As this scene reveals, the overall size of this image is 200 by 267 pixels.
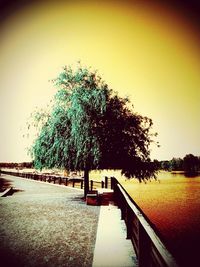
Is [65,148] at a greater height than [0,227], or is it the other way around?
[65,148]

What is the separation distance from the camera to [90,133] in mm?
14688

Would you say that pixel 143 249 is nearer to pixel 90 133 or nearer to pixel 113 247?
pixel 113 247

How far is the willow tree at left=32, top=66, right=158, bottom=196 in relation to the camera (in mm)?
14680

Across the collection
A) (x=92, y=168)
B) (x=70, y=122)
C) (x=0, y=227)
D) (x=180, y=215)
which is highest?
(x=70, y=122)

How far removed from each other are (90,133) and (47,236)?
7.86 m

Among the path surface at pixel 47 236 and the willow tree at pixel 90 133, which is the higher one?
the willow tree at pixel 90 133

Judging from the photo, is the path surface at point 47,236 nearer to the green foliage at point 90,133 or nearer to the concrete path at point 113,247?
the concrete path at point 113,247

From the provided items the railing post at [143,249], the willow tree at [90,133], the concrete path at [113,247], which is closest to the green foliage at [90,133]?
the willow tree at [90,133]

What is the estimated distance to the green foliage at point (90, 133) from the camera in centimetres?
1467

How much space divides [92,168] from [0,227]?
7.40m

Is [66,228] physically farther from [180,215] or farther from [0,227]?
[180,215]

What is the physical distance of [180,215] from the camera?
131ft

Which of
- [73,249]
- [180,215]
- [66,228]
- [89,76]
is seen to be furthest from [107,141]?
[180,215]

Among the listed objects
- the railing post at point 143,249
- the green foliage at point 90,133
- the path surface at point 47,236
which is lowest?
the path surface at point 47,236
